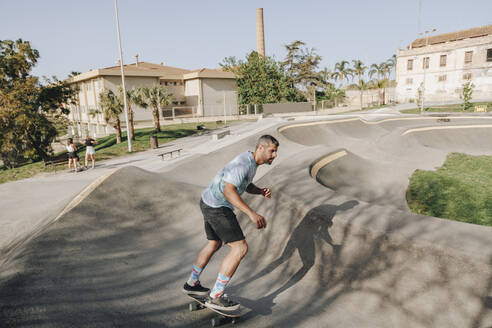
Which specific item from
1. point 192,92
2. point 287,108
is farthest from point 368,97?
point 192,92

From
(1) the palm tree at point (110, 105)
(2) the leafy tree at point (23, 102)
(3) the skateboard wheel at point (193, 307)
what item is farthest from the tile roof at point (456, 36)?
(3) the skateboard wheel at point (193, 307)

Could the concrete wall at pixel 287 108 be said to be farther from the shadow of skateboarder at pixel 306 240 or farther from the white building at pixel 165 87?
the shadow of skateboarder at pixel 306 240

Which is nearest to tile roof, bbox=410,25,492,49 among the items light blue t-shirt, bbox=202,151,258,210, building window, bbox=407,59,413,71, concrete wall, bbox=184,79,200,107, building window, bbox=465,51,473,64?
building window, bbox=465,51,473,64

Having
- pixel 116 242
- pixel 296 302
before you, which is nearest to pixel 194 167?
pixel 116 242

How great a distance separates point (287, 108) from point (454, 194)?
44.2 metres

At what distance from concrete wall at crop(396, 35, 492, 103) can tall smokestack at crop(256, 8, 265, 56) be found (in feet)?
89.9

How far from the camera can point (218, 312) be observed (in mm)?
3277

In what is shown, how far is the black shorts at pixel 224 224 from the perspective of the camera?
3229 mm

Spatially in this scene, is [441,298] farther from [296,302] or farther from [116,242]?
[116,242]

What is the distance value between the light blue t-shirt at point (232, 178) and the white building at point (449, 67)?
5575 cm

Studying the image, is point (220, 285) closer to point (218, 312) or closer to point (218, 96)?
point (218, 312)

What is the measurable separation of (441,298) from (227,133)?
22.4 m

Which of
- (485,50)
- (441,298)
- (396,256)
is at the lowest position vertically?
(441,298)

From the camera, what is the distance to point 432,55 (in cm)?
5566
